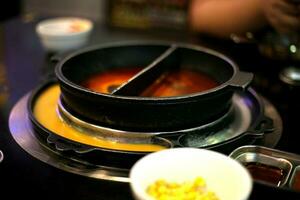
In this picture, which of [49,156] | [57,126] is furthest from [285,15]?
[49,156]

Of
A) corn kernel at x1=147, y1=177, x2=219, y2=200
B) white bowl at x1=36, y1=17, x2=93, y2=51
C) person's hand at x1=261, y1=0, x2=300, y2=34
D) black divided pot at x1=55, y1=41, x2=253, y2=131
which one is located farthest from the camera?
white bowl at x1=36, y1=17, x2=93, y2=51

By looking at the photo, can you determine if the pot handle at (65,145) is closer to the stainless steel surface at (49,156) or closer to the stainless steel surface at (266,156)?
the stainless steel surface at (49,156)

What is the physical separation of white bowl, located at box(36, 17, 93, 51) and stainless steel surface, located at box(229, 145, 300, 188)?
3.90 ft

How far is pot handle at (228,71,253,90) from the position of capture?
1.21 m

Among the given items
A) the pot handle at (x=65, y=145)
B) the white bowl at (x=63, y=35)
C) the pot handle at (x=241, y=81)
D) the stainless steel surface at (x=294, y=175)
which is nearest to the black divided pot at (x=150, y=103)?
the pot handle at (x=241, y=81)

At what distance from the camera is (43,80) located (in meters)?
1.71

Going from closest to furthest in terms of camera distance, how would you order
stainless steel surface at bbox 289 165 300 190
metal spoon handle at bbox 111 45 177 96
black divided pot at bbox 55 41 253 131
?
1. stainless steel surface at bbox 289 165 300 190
2. black divided pot at bbox 55 41 253 131
3. metal spoon handle at bbox 111 45 177 96

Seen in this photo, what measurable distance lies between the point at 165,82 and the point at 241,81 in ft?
1.24

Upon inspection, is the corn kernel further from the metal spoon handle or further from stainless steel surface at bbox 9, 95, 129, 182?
the metal spoon handle

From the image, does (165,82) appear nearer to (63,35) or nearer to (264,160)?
(264,160)

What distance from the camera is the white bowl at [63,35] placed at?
2.04m

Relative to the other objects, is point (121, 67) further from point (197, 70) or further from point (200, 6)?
point (200, 6)

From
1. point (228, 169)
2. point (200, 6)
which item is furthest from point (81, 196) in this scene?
point (200, 6)

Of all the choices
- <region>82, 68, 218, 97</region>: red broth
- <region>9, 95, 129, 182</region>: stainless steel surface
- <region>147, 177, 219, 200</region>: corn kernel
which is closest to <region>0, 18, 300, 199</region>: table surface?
<region>9, 95, 129, 182</region>: stainless steel surface
